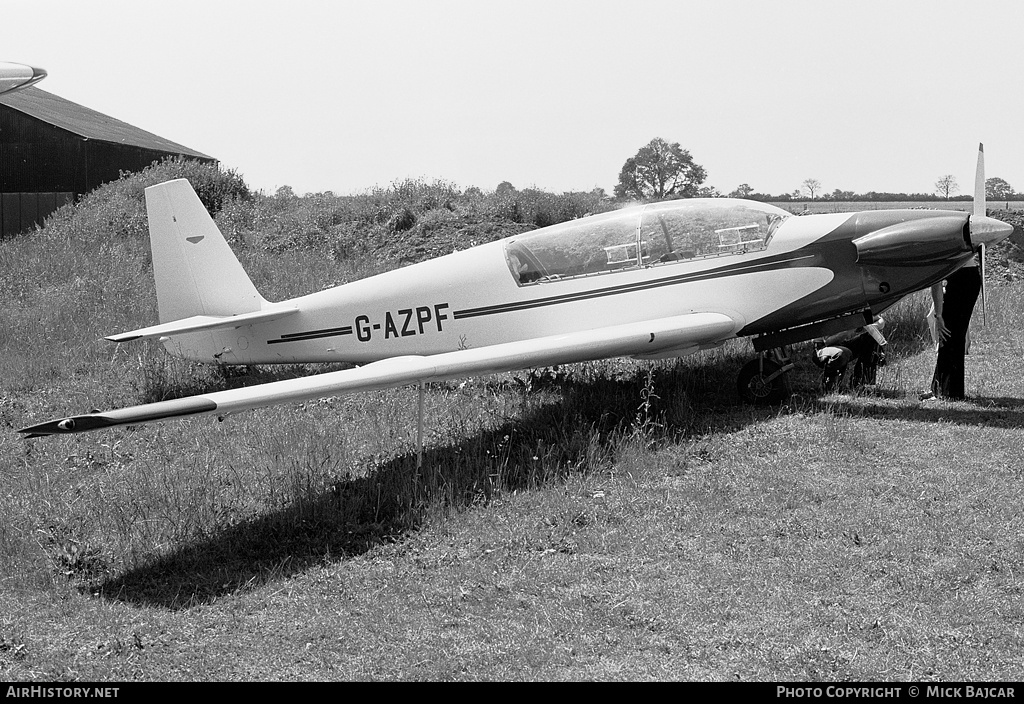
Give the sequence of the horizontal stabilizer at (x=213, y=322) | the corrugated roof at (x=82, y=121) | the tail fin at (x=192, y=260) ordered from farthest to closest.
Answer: the corrugated roof at (x=82, y=121) < the tail fin at (x=192, y=260) < the horizontal stabilizer at (x=213, y=322)

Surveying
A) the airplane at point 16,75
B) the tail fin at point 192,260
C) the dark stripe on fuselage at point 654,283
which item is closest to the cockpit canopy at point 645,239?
the dark stripe on fuselage at point 654,283

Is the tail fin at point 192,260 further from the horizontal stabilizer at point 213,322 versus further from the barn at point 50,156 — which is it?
the barn at point 50,156

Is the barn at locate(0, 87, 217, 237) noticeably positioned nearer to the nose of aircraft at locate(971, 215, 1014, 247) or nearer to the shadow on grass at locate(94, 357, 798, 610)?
the shadow on grass at locate(94, 357, 798, 610)

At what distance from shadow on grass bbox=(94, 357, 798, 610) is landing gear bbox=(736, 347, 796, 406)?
0.54 feet

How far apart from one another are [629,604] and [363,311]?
4.79m

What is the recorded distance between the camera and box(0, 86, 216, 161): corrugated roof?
27.3 meters

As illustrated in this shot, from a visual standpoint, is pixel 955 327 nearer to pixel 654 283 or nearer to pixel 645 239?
pixel 654 283

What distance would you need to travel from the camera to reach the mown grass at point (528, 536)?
14.7 ft

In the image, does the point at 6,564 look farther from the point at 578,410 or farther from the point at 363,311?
the point at 578,410

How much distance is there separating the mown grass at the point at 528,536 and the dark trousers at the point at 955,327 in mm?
279

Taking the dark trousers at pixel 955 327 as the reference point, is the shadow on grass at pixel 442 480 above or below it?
below

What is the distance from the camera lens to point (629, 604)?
489 centimetres
